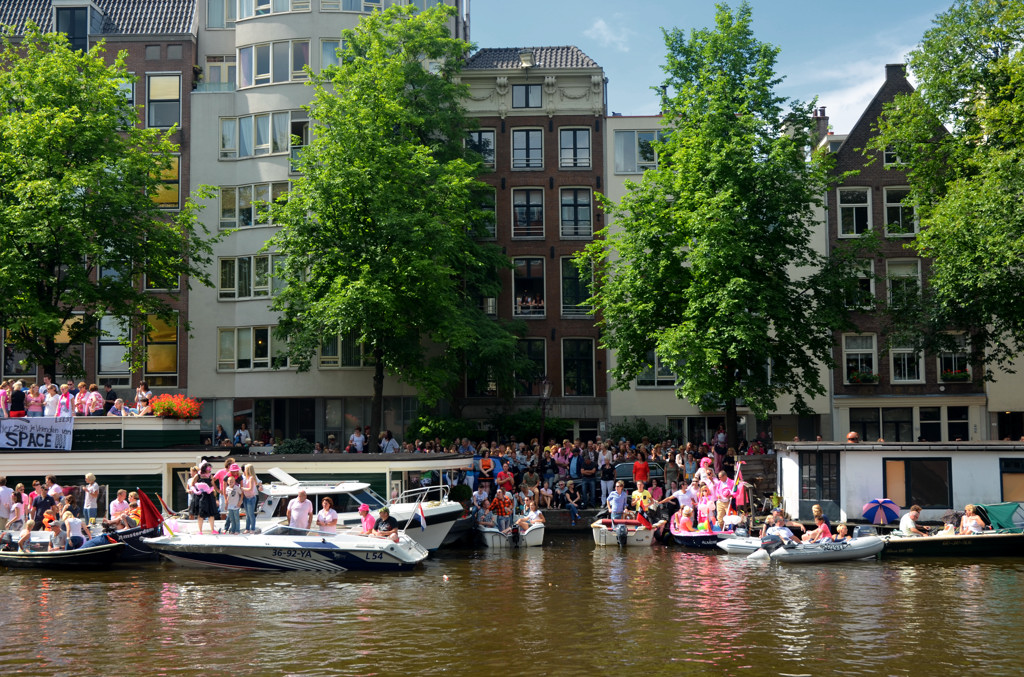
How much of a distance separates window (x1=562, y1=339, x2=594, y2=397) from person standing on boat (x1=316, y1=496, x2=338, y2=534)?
23.0 meters

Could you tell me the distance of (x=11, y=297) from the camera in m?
36.0

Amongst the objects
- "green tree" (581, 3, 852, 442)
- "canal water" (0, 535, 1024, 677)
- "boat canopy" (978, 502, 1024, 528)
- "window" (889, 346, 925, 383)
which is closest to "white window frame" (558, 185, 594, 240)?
"green tree" (581, 3, 852, 442)

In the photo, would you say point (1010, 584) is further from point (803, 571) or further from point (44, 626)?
point (44, 626)

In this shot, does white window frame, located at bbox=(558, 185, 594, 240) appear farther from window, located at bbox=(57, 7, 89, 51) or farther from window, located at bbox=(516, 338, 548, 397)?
window, located at bbox=(57, 7, 89, 51)

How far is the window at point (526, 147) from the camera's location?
50.7 m

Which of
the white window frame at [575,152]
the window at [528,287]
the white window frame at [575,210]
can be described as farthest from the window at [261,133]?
the white window frame at [575,210]

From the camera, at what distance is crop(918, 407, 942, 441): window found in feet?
158

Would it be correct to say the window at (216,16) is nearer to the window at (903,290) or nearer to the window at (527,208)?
the window at (527,208)

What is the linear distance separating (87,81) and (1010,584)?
33.3 metres

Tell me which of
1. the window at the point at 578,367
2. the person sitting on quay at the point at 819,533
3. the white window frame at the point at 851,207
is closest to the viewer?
the person sitting on quay at the point at 819,533

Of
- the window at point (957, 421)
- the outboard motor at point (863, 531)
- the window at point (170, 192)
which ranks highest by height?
the window at point (170, 192)

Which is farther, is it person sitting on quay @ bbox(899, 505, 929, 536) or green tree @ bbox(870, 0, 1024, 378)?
green tree @ bbox(870, 0, 1024, 378)

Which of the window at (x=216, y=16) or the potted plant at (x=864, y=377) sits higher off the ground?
the window at (x=216, y=16)

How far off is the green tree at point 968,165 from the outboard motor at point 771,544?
42.7ft
